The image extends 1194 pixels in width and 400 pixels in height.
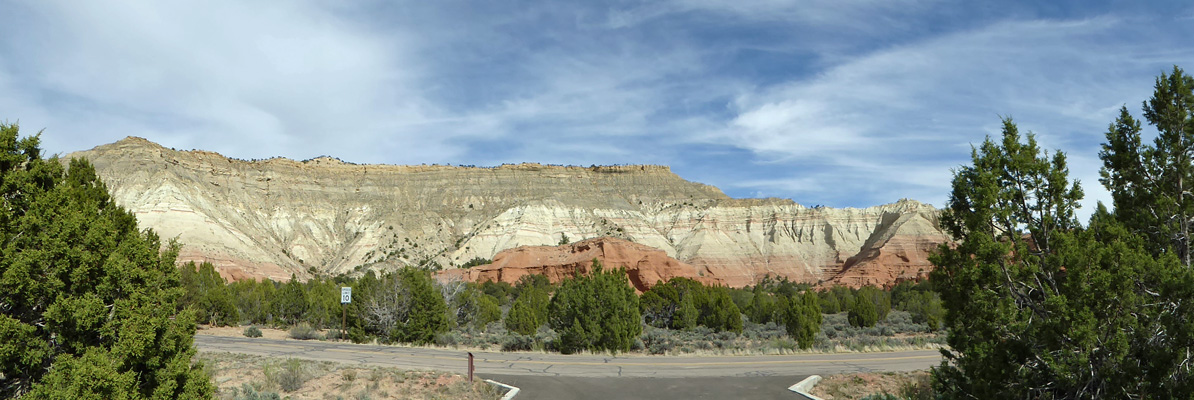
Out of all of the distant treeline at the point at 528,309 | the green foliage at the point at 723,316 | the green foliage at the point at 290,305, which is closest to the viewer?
the distant treeline at the point at 528,309

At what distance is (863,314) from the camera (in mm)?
38031

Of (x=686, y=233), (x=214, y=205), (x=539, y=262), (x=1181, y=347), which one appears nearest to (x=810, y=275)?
(x=686, y=233)

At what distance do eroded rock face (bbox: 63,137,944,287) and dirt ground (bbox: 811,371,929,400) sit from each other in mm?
69466

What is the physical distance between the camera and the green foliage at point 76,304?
7984 mm

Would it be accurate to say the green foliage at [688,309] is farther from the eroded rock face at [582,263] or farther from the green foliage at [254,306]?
the eroded rock face at [582,263]

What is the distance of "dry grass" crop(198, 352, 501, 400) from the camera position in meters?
14.6

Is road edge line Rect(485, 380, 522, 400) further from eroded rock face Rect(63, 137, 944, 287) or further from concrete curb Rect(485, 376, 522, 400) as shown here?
eroded rock face Rect(63, 137, 944, 287)

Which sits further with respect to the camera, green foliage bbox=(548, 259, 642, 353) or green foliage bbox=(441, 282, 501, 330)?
green foliage bbox=(441, 282, 501, 330)

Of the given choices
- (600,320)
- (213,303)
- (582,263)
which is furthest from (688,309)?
(582,263)

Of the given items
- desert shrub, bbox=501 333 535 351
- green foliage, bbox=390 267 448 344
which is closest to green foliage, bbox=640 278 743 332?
desert shrub, bbox=501 333 535 351

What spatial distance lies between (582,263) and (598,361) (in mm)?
55653

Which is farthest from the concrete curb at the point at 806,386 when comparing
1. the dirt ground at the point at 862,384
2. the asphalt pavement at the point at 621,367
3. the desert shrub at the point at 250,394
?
the desert shrub at the point at 250,394

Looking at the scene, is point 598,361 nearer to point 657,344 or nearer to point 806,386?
point 657,344

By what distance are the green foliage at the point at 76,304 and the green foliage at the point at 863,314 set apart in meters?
36.1
